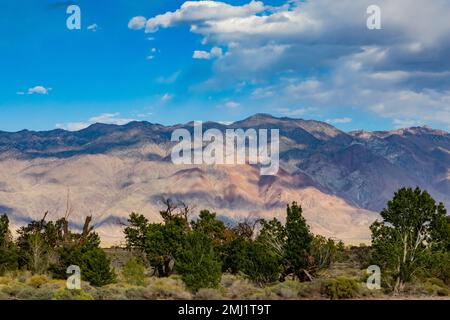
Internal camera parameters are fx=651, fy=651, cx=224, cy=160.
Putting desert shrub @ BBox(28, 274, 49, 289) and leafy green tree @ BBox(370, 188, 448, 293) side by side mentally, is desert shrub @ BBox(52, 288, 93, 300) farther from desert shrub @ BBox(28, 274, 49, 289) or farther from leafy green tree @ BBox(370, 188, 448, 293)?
leafy green tree @ BBox(370, 188, 448, 293)

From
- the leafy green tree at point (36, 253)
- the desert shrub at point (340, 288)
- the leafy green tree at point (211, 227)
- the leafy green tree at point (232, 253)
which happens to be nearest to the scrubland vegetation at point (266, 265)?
the desert shrub at point (340, 288)

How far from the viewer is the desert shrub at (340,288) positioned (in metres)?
44.3

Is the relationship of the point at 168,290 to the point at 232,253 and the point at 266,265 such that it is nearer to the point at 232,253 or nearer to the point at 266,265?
the point at 266,265

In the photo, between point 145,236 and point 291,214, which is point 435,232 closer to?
point 291,214

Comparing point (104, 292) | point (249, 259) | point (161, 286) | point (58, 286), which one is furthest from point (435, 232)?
point (58, 286)

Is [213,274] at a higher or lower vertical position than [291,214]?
lower

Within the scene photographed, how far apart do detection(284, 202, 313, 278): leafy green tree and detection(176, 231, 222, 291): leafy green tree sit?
700cm

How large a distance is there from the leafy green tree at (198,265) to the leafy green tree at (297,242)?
700cm

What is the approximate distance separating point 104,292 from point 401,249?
2094 centimetres

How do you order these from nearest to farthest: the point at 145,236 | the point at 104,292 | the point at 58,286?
the point at 104,292, the point at 58,286, the point at 145,236

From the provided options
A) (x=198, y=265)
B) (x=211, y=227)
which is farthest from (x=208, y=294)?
(x=211, y=227)

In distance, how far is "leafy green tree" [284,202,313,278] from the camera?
4966cm

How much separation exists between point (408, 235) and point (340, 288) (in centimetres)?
685

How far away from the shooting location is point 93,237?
51.0 m
